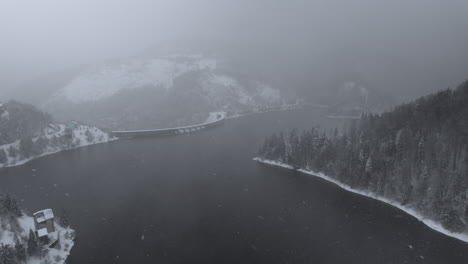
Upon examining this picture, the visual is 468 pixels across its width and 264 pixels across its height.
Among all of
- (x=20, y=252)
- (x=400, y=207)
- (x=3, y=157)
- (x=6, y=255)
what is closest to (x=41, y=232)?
(x=20, y=252)

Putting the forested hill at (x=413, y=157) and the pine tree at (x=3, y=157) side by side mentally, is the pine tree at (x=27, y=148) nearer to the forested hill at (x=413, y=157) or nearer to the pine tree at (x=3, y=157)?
the pine tree at (x=3, y=157)

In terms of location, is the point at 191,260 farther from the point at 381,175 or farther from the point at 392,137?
the point at 392,137

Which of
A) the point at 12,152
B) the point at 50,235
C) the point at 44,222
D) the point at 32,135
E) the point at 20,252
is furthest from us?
the point at 32,135

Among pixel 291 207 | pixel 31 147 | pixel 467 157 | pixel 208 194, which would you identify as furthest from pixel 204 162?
pixel 467 157

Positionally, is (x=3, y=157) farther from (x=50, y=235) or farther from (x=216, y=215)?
(x=216, y=215)

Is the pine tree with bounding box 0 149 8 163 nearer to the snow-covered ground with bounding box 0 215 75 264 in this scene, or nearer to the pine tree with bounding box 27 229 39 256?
the snow-covered ground with bounding box 0 215 75 264

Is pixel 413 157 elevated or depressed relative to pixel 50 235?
elevated
